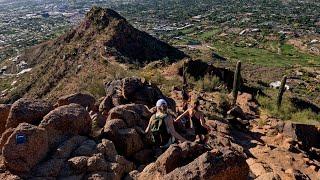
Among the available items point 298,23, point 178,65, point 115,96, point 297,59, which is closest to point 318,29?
point 298,23

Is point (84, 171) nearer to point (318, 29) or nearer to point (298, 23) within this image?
point (318, 29)

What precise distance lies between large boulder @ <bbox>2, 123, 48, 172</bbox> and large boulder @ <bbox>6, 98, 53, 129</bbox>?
1276mm

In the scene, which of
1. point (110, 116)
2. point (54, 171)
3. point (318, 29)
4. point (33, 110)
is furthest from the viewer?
point (318, 29)

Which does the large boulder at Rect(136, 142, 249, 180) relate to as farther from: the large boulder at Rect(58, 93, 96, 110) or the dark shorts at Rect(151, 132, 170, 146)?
the large boulder at Rect(58, 93, 96, 110)

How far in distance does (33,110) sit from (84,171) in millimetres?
2238

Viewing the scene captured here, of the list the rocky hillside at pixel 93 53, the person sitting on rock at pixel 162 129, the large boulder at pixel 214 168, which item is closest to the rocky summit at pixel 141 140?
the large boulder at pixel 214 168

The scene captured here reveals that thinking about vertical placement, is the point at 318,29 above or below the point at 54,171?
below

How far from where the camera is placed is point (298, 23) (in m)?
134

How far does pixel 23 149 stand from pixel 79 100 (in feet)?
14.2

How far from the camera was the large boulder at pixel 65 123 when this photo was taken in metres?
8.79

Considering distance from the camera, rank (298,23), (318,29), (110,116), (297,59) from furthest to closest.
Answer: (298,23), (318,29), (297,59), (110,116)

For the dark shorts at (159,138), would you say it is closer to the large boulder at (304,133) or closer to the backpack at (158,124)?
the backpack at (158,124)

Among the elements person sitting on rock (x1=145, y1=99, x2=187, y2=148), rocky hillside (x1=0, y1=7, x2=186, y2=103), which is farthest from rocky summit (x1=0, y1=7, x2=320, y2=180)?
rocky hillside (x1=0, y1=7, x2=186, y2=103)

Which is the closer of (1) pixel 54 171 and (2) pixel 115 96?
(1) pixel 54 171
